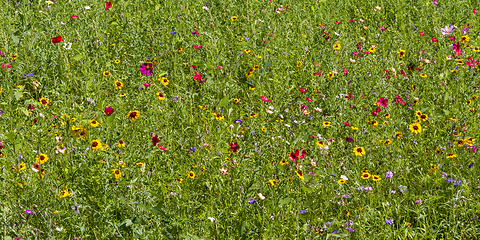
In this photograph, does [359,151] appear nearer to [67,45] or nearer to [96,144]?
[96,144]

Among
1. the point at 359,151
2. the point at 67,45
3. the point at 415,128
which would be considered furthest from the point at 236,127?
the point at 67,45

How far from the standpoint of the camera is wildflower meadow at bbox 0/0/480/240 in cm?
202

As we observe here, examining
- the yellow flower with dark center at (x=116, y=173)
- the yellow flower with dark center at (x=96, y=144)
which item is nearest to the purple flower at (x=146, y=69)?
the yellow flower with dark center at (x=96, y=144)

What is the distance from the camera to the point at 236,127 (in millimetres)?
2797

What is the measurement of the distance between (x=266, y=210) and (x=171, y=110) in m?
1.36

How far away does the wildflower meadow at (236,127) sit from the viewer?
2018 millimetres

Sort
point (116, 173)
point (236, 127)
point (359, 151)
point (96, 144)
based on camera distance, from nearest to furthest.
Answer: point (116, 173) < point (96, 144) < point (359, 151) < point (236, 127)

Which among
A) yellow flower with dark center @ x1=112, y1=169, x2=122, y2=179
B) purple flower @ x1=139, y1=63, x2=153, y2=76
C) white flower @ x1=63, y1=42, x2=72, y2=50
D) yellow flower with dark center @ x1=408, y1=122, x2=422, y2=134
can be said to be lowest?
yellow flower with dark center @ x1=112, y1=169, x2=122, y2=179

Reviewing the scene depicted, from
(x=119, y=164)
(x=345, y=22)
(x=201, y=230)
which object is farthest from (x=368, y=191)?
(x=345, y=22)

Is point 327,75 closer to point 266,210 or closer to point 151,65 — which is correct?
point 151,65

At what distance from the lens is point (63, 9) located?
4.39m

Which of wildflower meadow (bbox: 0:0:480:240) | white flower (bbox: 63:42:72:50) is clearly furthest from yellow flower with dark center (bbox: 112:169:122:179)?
white flower (bbox: 63:42:72:50)

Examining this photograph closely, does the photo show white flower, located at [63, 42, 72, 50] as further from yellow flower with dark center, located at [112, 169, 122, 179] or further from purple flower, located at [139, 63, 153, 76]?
yellow flower with dark center, located at [112, 169, 122, 179]

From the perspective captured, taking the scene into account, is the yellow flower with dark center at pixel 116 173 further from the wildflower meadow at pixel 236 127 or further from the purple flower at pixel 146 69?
the purple flower at pixel 146 69
